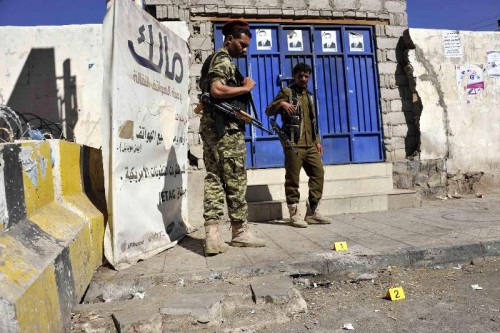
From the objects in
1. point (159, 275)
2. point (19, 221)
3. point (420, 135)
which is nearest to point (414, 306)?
point (159, 275)

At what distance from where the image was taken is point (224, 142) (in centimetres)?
355

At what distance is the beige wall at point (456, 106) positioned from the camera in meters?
7.12

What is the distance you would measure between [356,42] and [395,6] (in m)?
1.05

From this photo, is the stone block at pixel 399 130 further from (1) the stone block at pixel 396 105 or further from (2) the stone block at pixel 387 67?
(2) the stone block at pixel 387 67

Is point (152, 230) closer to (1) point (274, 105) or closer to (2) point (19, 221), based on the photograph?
(2) point (19, 221)

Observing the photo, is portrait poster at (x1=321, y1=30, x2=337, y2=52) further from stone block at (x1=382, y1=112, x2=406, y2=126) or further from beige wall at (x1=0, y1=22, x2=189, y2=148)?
beige wall at (x1=0, y1=22, x2=189, y2=148)

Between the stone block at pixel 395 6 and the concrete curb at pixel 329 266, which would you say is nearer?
the concrete curb at pixel 329 266

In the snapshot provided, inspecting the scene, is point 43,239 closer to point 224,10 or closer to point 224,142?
point 224,142

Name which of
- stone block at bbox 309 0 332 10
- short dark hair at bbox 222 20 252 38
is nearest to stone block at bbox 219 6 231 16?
stone block at bbox 309 0 332 10

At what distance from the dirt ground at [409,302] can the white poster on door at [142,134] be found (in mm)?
1433

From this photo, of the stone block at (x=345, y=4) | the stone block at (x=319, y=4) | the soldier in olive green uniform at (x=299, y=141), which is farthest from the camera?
the stone block at (x=345, y=4)

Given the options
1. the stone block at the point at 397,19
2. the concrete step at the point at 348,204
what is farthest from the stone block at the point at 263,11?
the concrete step at the point at 348,204

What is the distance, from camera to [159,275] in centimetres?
291

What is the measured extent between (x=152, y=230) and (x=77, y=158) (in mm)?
886
